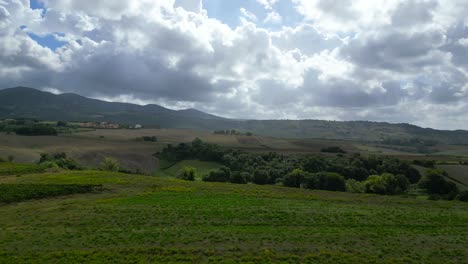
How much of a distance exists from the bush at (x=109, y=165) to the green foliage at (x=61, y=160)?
6.78 meters

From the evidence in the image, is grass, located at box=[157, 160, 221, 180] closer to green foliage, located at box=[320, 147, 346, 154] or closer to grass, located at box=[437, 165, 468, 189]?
green foliage, located at box=[320, 147, 346, 154]

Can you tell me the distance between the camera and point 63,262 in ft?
81.3

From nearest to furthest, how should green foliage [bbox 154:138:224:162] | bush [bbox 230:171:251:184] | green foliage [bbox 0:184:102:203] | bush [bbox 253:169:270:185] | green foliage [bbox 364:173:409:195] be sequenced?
green foliage [bbox 0:184:102:203] → green foliage [bbox 364:173:409:195] → bush [bbox 230:171:251:184] → bush [bbox 253:169:270:185] → green foliage [bbox 154:138:224:162]

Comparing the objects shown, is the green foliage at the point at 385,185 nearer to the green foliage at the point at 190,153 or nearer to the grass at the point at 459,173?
the grass at the point at 459,173

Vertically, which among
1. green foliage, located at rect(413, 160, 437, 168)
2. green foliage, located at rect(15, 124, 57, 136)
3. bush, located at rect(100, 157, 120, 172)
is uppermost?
green foliage, located at rect(15, 124, 57, 136)

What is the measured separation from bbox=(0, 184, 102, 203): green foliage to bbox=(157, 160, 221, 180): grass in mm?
56254

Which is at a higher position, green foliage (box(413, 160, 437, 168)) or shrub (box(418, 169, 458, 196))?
green foliage (box(413, 160, 437, 168))

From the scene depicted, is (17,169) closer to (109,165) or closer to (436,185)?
(109,165)

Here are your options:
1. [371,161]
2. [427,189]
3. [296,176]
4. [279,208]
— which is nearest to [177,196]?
[279,208]

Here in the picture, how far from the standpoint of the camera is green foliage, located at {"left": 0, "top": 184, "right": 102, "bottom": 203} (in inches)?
1831

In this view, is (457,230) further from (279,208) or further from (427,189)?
(427,189)

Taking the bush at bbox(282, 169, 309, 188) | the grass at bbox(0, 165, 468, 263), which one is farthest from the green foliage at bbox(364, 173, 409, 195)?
the grass at bbox(0, 165, 468, 263)

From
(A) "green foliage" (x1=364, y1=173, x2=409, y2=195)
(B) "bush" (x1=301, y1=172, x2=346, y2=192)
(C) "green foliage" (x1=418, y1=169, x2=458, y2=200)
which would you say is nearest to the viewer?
(A) "green foliage" (x1=364, y1=173, x2=409, y2=195)

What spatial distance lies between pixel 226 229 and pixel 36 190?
1210 inches
